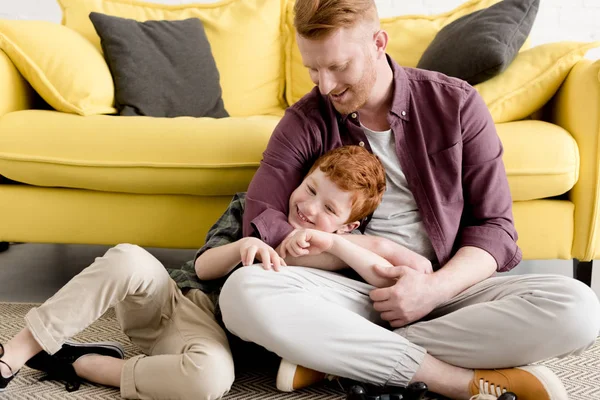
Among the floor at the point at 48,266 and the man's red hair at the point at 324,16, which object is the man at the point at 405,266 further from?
the floor at the point at 48,266

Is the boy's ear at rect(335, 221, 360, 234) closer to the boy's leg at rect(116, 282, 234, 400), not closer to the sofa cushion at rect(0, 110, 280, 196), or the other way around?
the boy's leg at rect(116, 282, 234, 400)

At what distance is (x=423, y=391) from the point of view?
128 cm

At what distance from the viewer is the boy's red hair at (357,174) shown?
1455mm

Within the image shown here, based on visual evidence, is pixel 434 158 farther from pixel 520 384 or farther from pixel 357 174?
pixel 520 384

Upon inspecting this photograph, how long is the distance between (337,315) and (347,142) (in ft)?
1.44

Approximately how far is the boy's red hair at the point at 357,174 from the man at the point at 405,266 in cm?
6

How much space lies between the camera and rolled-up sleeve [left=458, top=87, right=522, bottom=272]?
5.08 feet

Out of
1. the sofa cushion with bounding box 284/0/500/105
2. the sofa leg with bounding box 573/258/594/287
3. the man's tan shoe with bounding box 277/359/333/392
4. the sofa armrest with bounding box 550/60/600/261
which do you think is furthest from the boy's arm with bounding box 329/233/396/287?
the sofa cushion with bounding box 284/0/500/105

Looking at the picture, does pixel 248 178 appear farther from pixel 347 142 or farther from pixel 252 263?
pixel 252 263

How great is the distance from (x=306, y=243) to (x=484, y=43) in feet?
3.70

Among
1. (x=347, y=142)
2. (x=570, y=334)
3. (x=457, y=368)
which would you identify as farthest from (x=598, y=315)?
(x=347, y=142)

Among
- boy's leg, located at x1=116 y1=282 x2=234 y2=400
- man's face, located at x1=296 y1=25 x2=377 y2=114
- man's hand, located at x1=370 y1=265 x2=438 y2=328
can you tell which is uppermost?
man's face, located at x1=296 y1=25 x2=377 y2=114

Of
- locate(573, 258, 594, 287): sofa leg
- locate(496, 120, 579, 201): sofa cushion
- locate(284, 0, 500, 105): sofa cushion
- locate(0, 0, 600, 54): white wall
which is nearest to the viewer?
locate(496, 120, 579, 201): sofa cushion

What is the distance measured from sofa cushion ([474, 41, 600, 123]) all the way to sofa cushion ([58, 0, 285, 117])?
2.80ft
